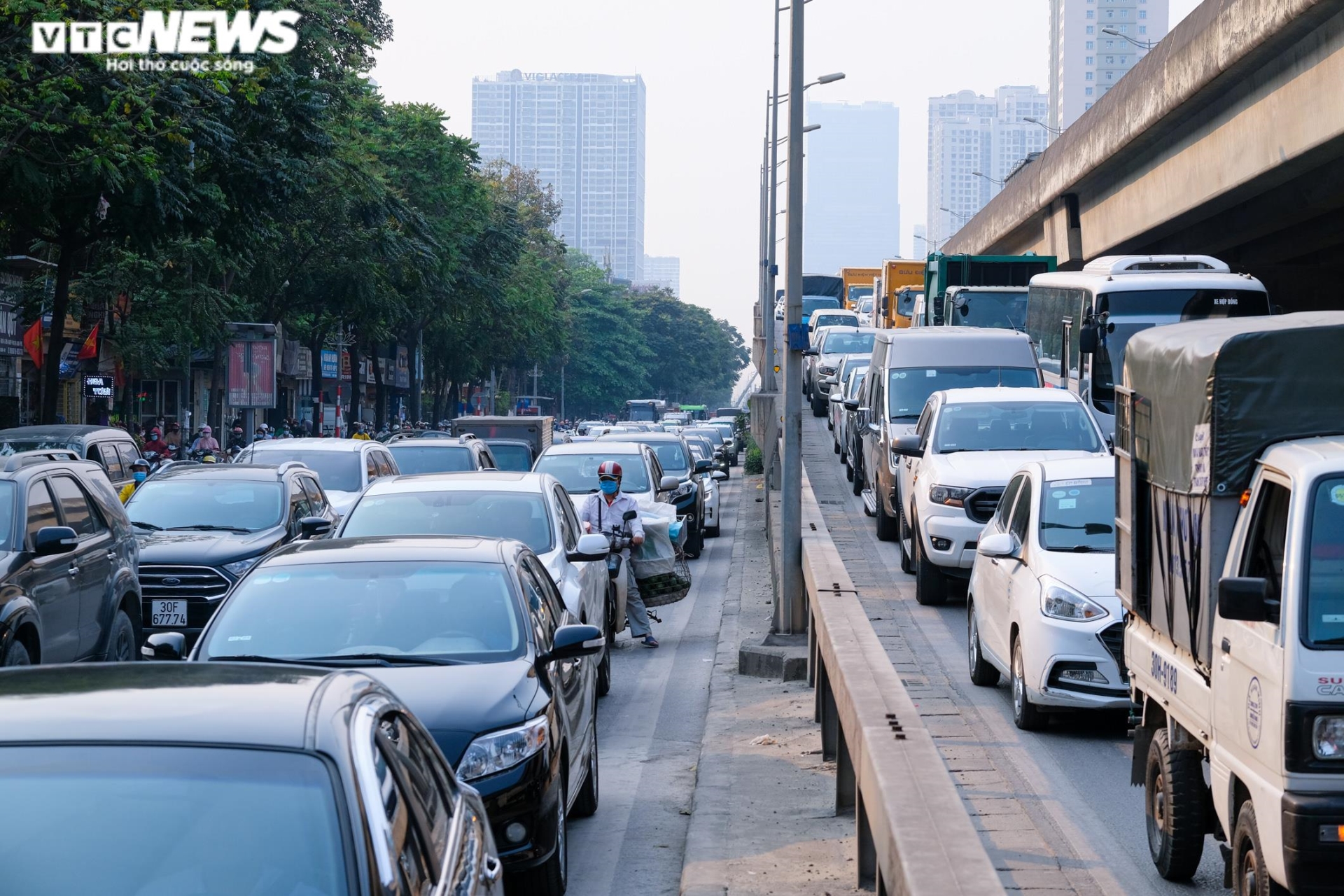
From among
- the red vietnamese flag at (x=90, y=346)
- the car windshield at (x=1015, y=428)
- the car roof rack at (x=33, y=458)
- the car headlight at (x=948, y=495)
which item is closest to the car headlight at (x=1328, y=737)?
the car roof rack at (x=33, y=458)

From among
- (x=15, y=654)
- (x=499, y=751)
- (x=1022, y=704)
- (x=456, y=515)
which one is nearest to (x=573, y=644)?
(x=499, y=751)

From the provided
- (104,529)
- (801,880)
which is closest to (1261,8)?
(104,529)

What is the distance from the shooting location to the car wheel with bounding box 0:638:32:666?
9.83m

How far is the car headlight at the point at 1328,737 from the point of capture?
5.32m

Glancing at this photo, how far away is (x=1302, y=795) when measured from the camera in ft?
17.3

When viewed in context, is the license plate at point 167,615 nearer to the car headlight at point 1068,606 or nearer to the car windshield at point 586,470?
the car windshield at point 586,470

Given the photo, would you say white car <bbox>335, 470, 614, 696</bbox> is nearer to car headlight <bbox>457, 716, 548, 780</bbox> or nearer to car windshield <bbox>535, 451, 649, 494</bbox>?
car headlight <bbox>457, 716, 548, 780</bbox>

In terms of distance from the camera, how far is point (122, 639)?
12.3 metres

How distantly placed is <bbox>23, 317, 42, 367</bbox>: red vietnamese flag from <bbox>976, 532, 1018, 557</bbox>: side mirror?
96.5ft

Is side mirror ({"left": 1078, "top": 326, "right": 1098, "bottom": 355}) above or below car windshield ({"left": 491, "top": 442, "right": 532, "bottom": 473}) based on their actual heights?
above

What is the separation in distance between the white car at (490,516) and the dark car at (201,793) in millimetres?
7835

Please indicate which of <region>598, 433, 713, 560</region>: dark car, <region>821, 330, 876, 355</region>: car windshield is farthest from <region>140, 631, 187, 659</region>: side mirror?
<region>821, 330, 876, 355</region>: car windshield

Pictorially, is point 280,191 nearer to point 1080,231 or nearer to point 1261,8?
point 1261,8

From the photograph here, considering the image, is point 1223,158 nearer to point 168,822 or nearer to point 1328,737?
point 1328,737
